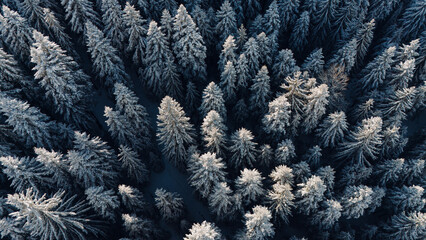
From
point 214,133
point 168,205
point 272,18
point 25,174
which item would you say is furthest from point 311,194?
point 25,174

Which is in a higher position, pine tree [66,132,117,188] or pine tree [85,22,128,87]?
pine tree [85,22,128,87]

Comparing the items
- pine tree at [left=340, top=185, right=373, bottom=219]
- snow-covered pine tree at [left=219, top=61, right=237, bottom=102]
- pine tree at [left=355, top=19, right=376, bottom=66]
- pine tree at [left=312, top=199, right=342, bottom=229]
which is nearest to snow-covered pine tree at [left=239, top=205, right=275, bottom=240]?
pine tree at [left=312, top=199, right=342, bottom=229]

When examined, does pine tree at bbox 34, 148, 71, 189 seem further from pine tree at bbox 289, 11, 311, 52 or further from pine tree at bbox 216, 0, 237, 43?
pine tree at bbox 289, 11, 311, 52

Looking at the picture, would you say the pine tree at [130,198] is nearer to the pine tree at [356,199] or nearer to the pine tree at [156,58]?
the pine tree at [156,58]

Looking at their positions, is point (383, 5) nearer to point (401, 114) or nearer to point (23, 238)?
point (401, 114)

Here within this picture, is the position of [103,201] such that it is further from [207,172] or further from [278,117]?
[278,117]

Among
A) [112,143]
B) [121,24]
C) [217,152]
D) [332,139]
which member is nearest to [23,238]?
[112,143]
